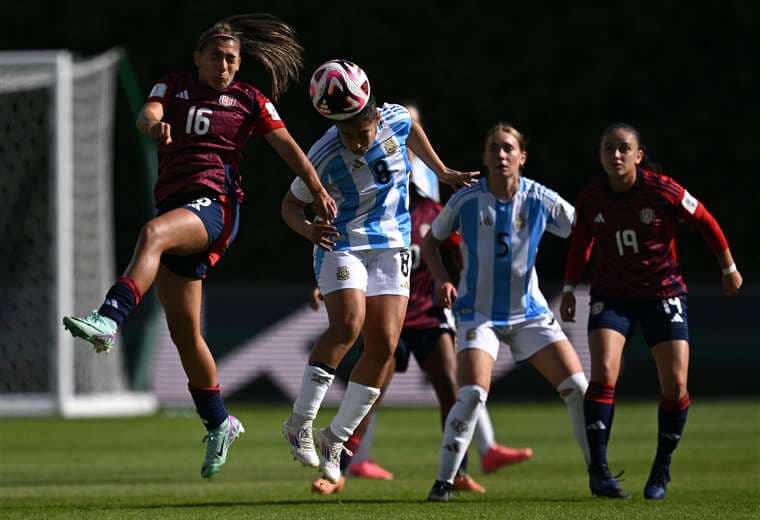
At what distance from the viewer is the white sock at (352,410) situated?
7668 millimetres

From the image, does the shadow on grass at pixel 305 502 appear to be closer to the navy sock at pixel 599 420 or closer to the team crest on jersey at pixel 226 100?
the navy sock at pixel 599 420

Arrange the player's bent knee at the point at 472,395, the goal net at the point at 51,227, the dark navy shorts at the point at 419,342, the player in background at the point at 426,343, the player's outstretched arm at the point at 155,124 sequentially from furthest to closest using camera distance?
the goal net at the point at 51,227
the dark navy shorts at the point at 419,342
the player in background at the point at 426,343
the player's bent knee at the point at 472,395
the player's outstretched arm at the point at 155,124

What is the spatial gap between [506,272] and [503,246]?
0.16 m

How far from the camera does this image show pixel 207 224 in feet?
24.5

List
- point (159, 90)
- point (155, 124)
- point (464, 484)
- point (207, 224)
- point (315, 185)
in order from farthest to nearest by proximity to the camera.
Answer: point (464, 484)
point (159, 90)
point (207, 224)
point (315, 185)
point (155, 124)

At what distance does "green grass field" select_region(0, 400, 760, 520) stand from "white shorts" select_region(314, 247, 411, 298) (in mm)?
1129

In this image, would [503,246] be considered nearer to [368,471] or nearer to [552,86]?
[368,471]

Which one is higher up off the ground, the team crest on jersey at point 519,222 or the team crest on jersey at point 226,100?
the team crest on jersey at point 226,100

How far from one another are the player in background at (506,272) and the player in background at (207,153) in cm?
147

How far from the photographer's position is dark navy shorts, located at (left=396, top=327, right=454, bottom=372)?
33.0 ft

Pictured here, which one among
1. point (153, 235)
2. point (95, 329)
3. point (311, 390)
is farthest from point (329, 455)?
point (95, 329)

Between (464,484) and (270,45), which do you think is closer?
(270,45)

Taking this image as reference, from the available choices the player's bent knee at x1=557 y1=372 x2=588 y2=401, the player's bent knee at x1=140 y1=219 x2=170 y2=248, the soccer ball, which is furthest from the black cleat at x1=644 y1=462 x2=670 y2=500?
the player's bent knee at x1=140 y1=219 x2=170 y2=248

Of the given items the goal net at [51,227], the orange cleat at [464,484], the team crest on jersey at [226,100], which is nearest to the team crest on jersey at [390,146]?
the team crest on jersey at [226,100]
